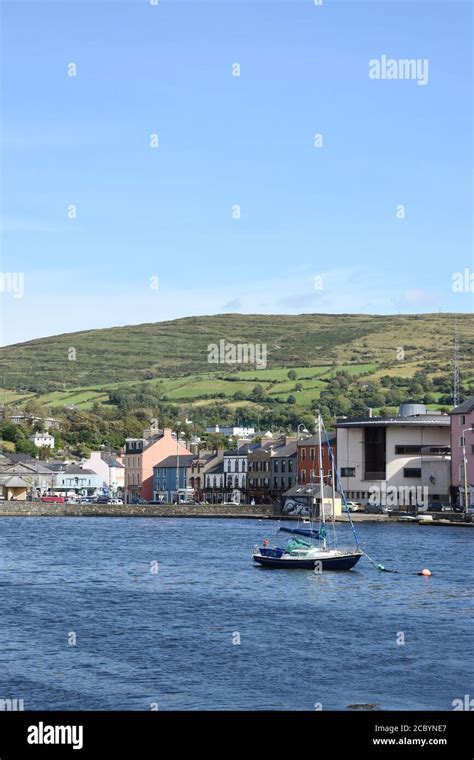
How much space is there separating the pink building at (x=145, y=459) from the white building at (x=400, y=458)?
4305 cm

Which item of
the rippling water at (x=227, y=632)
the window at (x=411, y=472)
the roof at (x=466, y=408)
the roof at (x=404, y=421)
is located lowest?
the rippling water at (x=227, y=632)

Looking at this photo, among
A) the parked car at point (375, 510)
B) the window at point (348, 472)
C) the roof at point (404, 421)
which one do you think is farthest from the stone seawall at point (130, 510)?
the parked car at point (375, 510)

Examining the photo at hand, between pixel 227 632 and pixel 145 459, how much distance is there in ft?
430

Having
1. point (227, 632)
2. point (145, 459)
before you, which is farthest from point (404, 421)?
point (227, 632)

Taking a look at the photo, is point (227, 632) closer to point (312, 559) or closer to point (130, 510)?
point (312, 559)

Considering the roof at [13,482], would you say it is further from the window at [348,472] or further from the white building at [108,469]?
the window at [348,472]

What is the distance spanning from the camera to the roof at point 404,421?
5103 inches

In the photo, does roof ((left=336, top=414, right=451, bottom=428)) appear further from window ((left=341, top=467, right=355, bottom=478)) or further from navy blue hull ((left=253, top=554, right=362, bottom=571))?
navy blue hull ((left=253, top=554, right=362, bottom=571))

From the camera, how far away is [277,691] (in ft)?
106

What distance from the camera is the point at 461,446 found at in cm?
12150

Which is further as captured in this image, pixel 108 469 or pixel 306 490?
pixel 108 469

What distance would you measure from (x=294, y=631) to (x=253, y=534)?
58669 mm
